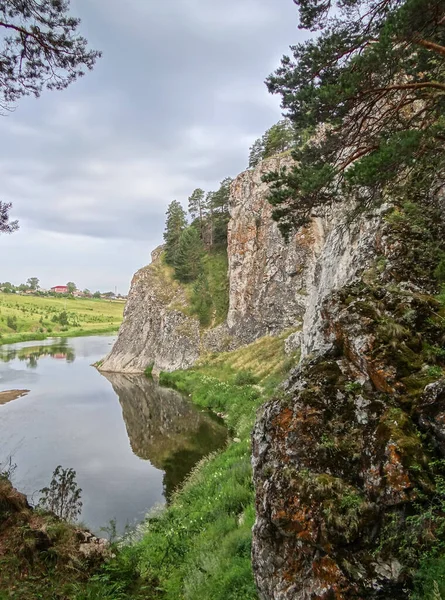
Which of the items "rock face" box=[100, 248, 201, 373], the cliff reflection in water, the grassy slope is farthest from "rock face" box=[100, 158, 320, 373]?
the grassy slope

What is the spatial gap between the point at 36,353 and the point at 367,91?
69.5 m

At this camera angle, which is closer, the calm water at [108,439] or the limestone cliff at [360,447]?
the limestone cliff at [360,447]

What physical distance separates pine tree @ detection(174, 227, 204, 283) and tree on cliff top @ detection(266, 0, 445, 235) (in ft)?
143

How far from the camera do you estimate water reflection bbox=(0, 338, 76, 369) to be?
5940 cm

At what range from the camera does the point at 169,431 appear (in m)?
24.1

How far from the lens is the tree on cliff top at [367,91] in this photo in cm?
867

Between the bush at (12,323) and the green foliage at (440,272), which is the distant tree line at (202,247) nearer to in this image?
the green foliage at (440,272)

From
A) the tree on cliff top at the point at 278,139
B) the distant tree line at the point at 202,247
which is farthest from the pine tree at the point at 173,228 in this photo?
the tree on cliff top at the point at 278,139

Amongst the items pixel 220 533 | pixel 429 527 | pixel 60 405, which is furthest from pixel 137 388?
pixel 429 527

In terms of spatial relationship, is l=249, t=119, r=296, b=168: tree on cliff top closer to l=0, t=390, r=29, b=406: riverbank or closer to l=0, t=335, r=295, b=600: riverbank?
l=0, t=390, r=29, b=406: riverbank

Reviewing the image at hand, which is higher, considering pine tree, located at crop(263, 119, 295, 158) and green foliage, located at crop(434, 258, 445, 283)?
pine tree, located at crop(263, 119, 295, 158)

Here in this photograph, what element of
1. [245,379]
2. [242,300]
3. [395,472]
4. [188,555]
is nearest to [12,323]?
[242,300]

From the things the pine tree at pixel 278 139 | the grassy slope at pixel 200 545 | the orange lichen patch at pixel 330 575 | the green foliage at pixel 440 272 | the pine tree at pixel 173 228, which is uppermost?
the pine tree at pixel 278 139

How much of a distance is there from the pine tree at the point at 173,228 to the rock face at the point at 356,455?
55110 millimetres
